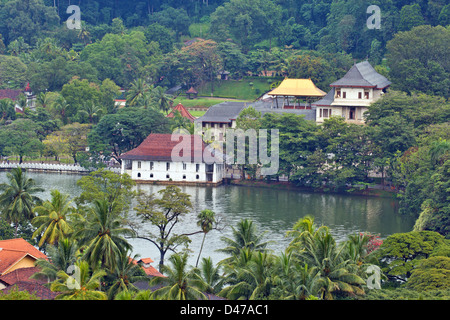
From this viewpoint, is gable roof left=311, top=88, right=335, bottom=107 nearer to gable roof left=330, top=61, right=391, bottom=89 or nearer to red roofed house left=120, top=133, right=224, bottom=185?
gable roof left=330, top=61, right=391, bottom=89

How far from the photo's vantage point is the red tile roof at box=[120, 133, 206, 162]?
2191 inches

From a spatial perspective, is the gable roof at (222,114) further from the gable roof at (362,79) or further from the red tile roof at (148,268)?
the red tile roof at (148,268)

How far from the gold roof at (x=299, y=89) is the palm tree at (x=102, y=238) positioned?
3833cm

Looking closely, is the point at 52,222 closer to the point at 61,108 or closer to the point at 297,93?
the point at 297,93

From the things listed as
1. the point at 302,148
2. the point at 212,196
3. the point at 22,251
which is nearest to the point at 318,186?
the point at 302,148

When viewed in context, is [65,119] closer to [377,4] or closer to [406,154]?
[406,154]

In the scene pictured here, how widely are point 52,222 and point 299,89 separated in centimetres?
3680

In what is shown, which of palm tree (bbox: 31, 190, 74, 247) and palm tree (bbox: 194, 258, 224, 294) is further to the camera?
palm tree (bbox: 31, 190, 74, 247)

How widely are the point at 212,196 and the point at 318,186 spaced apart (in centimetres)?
734

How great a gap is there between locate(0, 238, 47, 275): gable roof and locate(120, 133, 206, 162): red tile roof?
80.2ft

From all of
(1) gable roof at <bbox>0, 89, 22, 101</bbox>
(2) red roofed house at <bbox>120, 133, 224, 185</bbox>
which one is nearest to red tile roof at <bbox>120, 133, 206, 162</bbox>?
(2) red roofed house at <bbox>120, 133, 224, 185</bbox>

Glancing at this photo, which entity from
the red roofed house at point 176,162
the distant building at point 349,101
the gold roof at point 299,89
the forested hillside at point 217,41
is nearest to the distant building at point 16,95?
the forested hillside at point 217,41

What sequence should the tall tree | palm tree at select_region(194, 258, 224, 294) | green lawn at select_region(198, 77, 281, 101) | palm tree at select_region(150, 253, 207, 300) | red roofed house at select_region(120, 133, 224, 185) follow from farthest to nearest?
1. green lawn at select_region(198, 77, 281, 101)
2. red roofed house at select_region(120, 133, 224, 185)
3. the tall tree
4. palm tree at select_region(194, 258, 224, 294)
5. palm tree at select_region(150, 253, 207, 300)

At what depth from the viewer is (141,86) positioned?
7106cm
